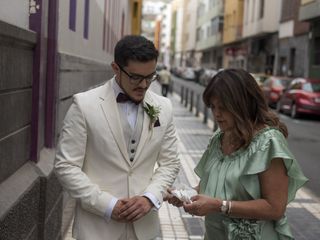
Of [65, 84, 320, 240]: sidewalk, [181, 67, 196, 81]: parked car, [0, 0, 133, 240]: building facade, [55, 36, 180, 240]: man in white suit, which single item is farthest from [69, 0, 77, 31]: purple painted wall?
[181, 67, 196, 81]: parked car

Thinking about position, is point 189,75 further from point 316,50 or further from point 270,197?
point 270,197

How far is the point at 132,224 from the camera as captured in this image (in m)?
2.96

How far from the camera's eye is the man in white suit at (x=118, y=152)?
2.83 meters

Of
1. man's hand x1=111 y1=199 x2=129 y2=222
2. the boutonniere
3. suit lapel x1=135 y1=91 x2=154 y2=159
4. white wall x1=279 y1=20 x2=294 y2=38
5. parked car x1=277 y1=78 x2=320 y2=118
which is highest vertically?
white wall x1=279 y1=20 x2=294 y2=38

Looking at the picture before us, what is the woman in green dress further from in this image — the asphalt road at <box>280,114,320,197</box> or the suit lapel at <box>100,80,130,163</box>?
the asphalt road at <box>280,114,320,197</box>

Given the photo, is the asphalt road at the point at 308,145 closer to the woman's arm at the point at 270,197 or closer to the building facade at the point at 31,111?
the building facade at the point at 31,111

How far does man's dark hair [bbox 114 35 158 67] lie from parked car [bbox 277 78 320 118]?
20034 mm

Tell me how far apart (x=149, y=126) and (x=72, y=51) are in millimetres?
4596

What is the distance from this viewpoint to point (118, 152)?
114 inches

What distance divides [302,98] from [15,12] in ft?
62.7

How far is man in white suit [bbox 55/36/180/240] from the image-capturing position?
9.29ft

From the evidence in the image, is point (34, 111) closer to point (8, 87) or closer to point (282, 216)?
point (8, 87)

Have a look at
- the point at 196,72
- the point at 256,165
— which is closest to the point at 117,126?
the point at 256,165

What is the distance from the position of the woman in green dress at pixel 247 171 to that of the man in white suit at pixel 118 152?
260 millimetres
